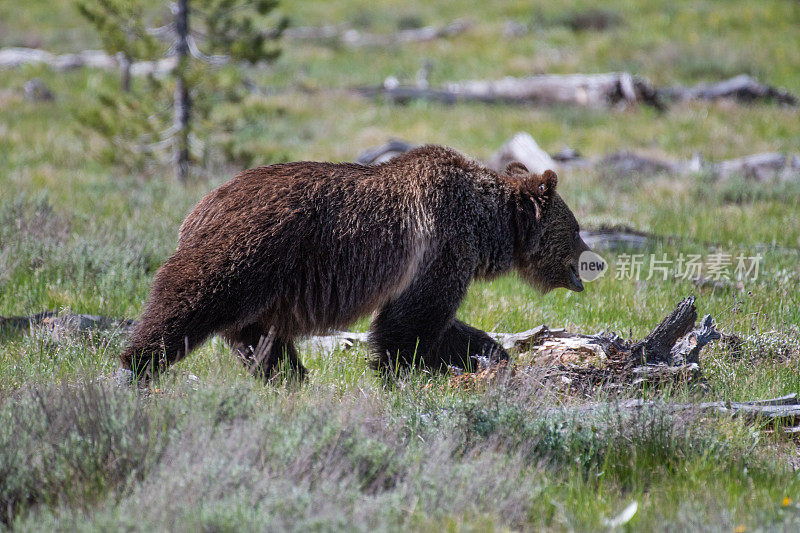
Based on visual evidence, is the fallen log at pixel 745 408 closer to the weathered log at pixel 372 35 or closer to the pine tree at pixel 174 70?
the pine tree at pixel 174 70

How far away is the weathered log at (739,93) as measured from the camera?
18375mm

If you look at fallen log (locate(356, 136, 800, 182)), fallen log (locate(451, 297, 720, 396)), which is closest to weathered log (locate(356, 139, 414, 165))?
fallen log (locate(356, 136, 800, 182))

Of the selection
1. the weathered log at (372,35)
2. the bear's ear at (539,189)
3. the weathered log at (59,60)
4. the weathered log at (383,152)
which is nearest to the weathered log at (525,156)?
the weathered log at (383,152)

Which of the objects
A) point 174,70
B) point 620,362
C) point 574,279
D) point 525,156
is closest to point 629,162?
point 525,156

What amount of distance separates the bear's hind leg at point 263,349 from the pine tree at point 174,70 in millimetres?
7326

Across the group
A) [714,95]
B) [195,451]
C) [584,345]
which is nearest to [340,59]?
[714,95]

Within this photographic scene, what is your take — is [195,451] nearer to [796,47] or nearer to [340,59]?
[340,59]

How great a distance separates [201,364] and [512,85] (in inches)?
623

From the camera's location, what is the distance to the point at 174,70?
12164mm

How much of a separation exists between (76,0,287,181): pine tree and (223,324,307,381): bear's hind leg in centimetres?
733

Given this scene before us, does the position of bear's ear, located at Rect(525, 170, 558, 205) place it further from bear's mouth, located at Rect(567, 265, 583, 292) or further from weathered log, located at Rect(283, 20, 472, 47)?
weathered log, located at Rect(283, 20, 472, 47)

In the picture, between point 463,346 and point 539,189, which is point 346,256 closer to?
point 463,346

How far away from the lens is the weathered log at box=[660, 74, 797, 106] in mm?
18375

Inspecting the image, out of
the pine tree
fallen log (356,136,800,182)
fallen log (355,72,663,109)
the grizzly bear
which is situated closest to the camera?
the grizzly bear
